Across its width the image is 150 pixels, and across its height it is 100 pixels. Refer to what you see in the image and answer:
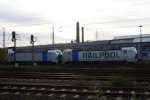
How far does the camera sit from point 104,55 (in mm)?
43500

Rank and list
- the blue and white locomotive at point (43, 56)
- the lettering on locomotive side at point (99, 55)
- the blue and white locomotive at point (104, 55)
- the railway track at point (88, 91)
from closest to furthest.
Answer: the railway track at point (88, 91)
the blue and white locomotive at point (104, 55)
the lettering on locomotive side at point (99, 55)
the blue and white locomotive at point (43, 56)

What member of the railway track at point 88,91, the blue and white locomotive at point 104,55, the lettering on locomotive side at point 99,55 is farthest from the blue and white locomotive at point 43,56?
the railway track at point 88,91

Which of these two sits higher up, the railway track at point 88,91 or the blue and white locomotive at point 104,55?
the blue and white locomotive at point 104,55

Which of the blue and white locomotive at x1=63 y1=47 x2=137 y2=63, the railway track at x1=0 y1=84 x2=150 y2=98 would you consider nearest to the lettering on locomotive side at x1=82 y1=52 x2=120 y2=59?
the blue and white locomotive at x1=63 y1=47 x2=137 y2=63

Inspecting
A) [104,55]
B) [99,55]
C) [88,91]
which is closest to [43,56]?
[99,55]

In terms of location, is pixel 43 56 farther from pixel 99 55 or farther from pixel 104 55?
pixel 104 55

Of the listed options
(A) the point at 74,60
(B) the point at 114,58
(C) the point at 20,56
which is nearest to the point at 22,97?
(B) the point at 114,58

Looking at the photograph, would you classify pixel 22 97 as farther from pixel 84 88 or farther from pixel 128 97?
pixel 128 97

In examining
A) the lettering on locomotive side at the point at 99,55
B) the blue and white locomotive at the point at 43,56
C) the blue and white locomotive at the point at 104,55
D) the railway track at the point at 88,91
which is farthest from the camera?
the blue and white locomotive at the point at 43,56

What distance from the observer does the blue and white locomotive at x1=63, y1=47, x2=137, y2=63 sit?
42.1 metres

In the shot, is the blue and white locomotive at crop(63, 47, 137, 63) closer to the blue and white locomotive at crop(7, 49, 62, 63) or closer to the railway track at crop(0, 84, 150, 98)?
the blue and white locomotive at crop(7, 49, 62, 63)

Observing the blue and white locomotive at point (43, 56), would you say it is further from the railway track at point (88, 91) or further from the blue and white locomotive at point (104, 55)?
the railway track at point (88, 91)

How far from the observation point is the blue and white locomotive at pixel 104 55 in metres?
42.1

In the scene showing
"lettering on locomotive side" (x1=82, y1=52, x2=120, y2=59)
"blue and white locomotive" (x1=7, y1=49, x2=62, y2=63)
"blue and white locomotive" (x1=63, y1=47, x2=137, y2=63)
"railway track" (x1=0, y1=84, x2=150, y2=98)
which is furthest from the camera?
"blue and white locomotive" (x1=7, y1=49, x2=62, y2=63)
